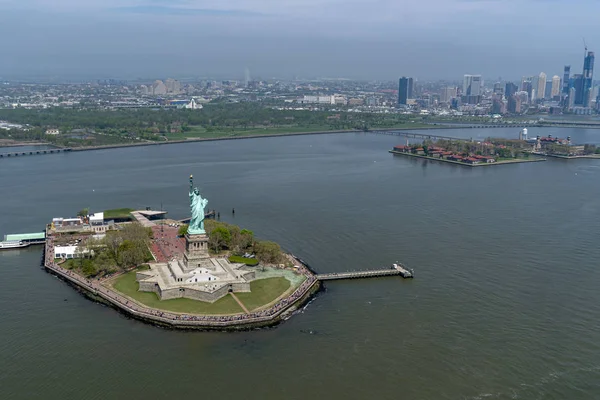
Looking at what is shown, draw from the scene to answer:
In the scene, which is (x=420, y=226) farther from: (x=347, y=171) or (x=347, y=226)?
(x=347, y=171)

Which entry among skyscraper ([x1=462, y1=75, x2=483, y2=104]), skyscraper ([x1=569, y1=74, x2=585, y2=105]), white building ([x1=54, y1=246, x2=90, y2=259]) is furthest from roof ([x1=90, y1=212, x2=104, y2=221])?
skyscraper ([x1=569, y1=74, x2=585, y2=105])

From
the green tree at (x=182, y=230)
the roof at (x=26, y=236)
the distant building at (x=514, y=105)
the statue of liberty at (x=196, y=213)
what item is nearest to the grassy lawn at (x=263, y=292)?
the statue of liberty at (x=196, y=213)

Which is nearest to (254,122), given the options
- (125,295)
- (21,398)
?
(125,295)

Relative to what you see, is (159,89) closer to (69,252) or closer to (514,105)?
(514,105)


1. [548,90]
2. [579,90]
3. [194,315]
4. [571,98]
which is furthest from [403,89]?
[194,315]

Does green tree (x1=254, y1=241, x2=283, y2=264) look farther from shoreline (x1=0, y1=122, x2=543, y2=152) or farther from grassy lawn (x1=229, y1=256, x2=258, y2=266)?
shoreline (x1=0, y1=122, x2=543, y2=152)

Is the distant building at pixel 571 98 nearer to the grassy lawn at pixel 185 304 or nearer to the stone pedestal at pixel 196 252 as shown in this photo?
the stone pedestal at pixel 196 252
